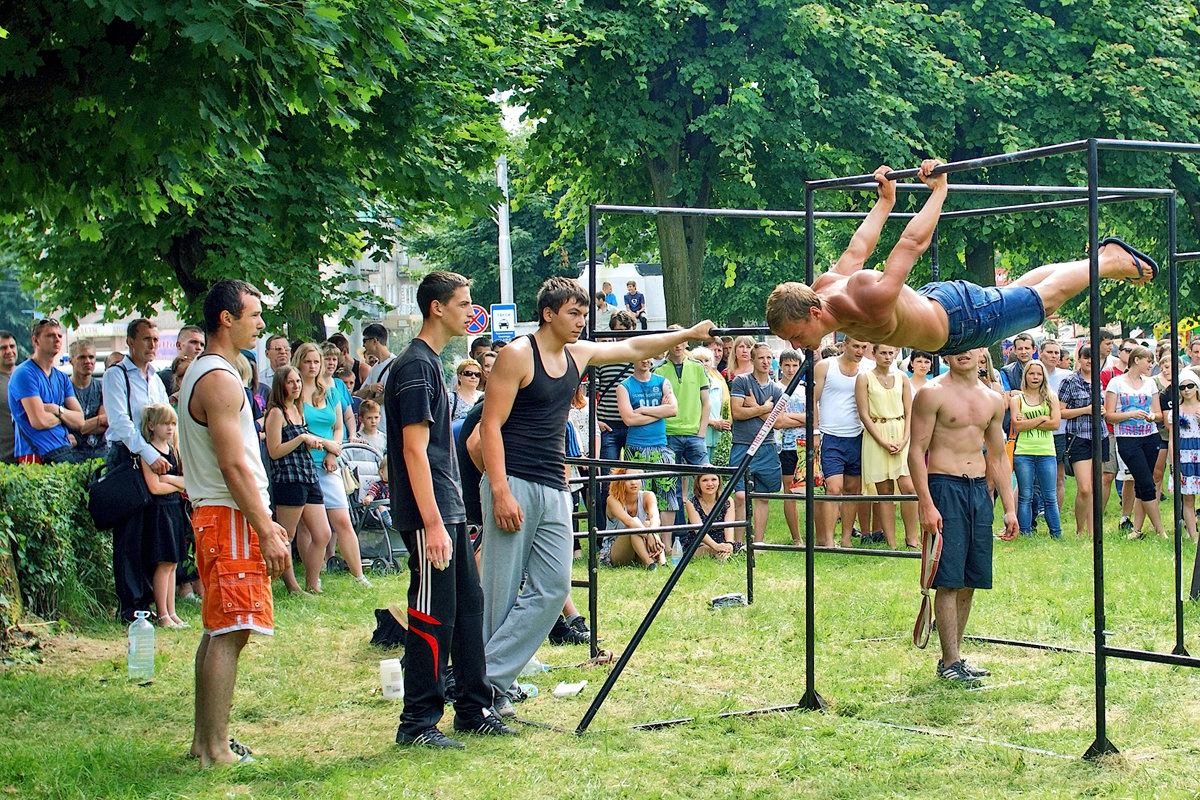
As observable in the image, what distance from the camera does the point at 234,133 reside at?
681 cm

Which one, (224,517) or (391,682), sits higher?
(224,517)

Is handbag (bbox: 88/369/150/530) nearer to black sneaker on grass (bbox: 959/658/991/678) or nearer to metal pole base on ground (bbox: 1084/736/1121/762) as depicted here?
black sneaker on grass (bbox: 959/658/991/678)

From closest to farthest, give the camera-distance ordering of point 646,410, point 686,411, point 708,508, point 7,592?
point 7,592 < point 646,410 < point 708,508 < point 686,411

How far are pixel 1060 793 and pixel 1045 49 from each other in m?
17.5

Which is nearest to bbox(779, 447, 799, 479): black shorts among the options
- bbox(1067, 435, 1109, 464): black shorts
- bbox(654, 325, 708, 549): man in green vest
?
bbox(654, 325, 708, 549): man in green vest

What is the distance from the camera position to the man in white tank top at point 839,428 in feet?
36.2

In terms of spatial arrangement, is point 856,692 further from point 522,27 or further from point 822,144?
point 822,144

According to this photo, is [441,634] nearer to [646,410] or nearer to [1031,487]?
[646,410]

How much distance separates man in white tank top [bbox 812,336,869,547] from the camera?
11.0 m

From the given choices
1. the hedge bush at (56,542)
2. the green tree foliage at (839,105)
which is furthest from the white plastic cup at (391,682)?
the green tree foliage at (839,105)

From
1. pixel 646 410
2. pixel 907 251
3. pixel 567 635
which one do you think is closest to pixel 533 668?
pixel 567 635

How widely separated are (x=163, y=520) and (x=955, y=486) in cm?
501

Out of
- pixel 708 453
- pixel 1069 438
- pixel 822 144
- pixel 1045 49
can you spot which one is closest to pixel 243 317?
pixel 708 453

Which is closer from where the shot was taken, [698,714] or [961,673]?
[698,714]
